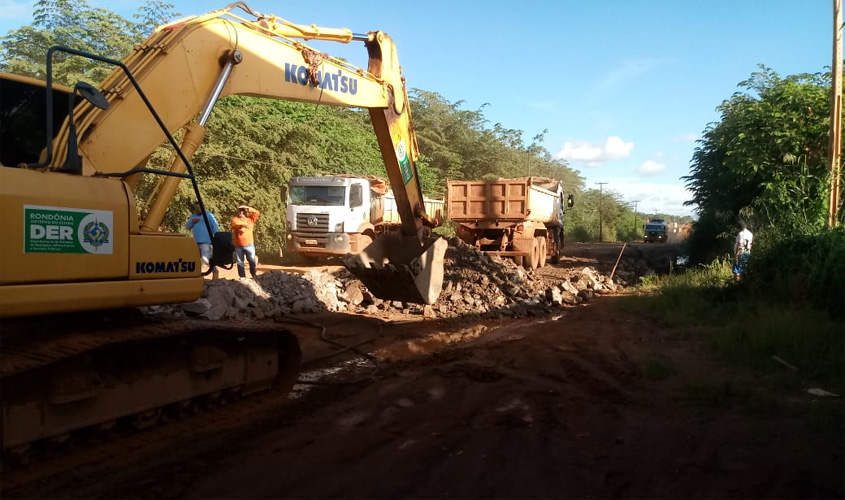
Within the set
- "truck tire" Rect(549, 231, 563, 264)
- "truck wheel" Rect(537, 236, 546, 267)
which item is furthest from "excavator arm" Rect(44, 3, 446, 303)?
"truck tire" Rect(549, 231, 563, 264)

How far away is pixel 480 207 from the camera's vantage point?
17.5 meters

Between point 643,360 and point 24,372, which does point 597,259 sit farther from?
point 24,372

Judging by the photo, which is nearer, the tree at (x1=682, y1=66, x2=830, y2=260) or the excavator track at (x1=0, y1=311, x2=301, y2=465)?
the excavator track at (x1=0, y1=311, x2=301, y2=465)

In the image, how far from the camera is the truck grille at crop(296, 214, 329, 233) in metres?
18.2

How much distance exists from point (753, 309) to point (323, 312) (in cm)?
687

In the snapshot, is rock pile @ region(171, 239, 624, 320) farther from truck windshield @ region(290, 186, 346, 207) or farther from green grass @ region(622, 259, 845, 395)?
truck windshield @ region(290, 186, 346, 207)

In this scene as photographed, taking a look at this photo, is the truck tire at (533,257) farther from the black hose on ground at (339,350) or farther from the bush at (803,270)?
the black hose on ground at (339,350)

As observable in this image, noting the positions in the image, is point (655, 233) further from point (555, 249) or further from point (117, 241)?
point (117, 241)

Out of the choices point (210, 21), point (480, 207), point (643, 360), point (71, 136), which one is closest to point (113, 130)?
point (71, 136)

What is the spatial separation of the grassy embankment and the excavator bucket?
9.20 feet

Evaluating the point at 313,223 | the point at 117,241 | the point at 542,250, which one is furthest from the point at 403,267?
the point at 542,250

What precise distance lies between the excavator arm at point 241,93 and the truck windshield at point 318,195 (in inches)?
401

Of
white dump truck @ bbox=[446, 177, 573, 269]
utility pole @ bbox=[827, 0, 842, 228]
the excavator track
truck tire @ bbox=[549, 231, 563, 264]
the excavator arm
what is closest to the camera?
the excavator track

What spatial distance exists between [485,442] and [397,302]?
23.7ft
